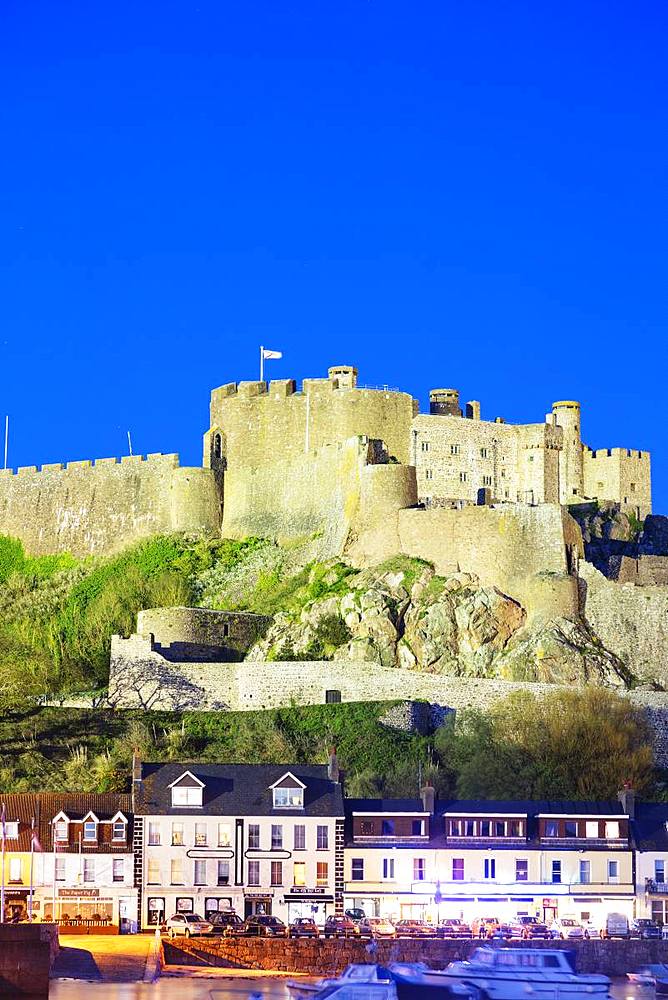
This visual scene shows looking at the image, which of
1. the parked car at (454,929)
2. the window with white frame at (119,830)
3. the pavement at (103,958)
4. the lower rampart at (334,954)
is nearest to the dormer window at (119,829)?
the window with white frame at (119,830)

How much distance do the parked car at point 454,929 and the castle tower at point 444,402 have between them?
35.9 metres

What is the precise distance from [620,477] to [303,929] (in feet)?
127

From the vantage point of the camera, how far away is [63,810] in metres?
68.2

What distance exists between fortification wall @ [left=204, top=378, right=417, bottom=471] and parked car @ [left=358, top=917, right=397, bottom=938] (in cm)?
3228

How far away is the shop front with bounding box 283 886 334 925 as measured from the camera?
6575cm

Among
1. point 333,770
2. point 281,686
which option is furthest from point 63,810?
point 281,686

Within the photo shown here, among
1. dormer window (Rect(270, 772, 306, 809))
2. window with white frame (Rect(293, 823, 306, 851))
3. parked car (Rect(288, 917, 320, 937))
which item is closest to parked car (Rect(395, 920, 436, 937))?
parked car (Rect(288, 917, 320, 937))

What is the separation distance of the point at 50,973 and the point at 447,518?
33066mm

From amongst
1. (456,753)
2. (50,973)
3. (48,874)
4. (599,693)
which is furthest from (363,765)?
(50,973)

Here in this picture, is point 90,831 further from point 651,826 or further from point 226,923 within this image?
point 651,826

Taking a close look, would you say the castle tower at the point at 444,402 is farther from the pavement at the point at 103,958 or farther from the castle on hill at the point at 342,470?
the pavement at the point at 103,958

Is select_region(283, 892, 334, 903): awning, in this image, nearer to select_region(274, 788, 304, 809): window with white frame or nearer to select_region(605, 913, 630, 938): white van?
select_region(274, 788, 304, 809): window with white frame

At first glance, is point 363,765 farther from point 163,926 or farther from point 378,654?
point 163,926

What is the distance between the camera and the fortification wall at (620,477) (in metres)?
96.7
